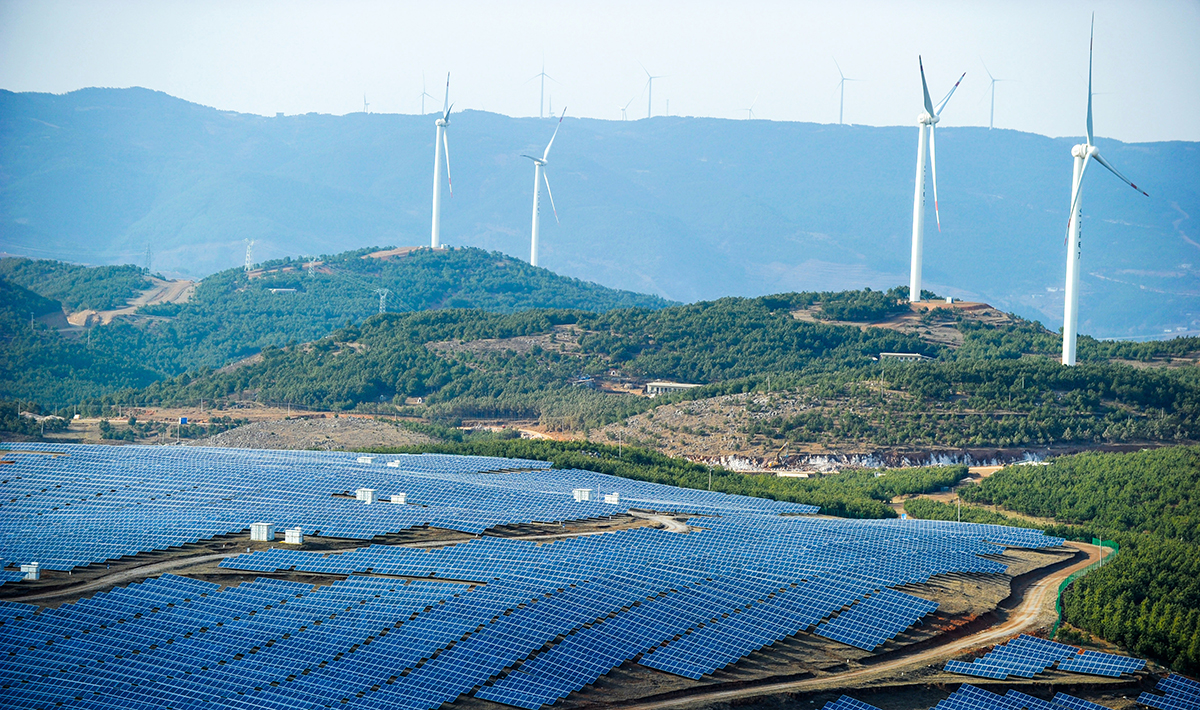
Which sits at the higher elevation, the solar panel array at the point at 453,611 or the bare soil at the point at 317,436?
the bare soil at the point at 317,436

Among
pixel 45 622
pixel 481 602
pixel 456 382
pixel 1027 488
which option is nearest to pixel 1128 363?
pixel 1027 488

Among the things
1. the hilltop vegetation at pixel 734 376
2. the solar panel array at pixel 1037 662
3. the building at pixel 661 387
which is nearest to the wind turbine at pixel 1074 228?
the hilltop vegetation at pixel 734 376

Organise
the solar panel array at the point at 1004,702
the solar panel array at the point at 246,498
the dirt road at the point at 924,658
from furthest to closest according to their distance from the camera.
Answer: the solar panel array at the point at 246,498, the dirt road at the point at 924,658, the solar panel array at the point at 1004,702

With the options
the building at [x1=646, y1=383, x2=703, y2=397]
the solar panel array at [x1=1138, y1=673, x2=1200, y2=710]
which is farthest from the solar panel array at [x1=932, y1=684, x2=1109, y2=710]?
the building at [x1=646, y1=383, x2=703, y2=397]

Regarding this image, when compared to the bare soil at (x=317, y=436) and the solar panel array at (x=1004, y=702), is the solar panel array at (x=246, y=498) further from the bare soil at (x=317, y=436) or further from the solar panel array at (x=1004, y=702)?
the bare soil at (x=317, y=436)

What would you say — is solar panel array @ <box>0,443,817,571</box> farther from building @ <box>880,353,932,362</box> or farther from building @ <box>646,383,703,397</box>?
building @ <box>880,353,932,362</box>
